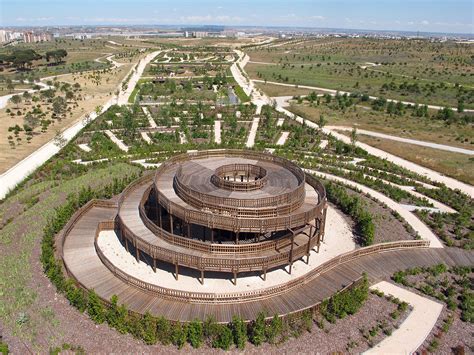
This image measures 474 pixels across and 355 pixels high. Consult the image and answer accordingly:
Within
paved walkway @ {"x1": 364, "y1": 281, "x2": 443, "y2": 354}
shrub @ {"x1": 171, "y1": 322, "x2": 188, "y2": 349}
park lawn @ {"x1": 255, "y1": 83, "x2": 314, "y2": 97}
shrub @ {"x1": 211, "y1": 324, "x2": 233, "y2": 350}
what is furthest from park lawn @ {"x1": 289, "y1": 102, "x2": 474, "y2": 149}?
shrub @ {"x1": 171, "y1": 322, "x2": 188, "y2": 349}

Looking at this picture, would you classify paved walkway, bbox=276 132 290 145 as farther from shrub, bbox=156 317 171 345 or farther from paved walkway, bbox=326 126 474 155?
shrub, bbox=156 317 171 345

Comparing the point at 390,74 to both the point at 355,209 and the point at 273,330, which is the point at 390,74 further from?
the point at 273,330

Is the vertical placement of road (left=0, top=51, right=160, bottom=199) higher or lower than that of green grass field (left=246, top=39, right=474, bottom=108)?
lower

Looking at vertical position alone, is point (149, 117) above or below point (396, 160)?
above

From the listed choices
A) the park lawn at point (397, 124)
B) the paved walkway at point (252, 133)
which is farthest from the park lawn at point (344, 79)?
the paved walkway at point (252, 133)

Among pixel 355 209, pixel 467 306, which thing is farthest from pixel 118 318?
pixel 355 209

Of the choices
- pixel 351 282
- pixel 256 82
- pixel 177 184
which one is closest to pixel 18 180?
pixel 177 184
